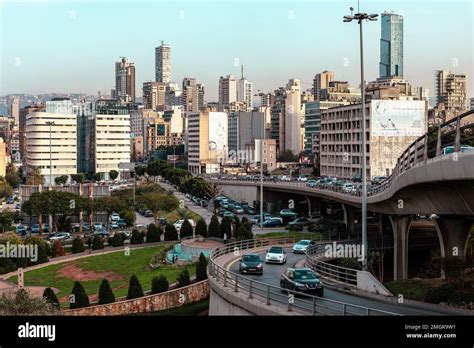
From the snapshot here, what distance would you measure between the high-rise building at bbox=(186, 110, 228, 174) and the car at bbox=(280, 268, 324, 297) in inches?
4014

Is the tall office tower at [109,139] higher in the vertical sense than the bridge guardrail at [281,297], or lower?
higher

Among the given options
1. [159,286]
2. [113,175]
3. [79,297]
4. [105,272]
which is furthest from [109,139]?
[79,297]

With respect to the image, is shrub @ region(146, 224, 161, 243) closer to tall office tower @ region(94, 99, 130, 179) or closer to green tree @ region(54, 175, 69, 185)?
green tree @ region(54, 175, 69, 185)

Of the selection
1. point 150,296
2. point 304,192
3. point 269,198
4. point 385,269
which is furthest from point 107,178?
point 150,296

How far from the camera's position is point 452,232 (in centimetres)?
2542

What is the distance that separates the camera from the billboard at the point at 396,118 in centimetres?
6994

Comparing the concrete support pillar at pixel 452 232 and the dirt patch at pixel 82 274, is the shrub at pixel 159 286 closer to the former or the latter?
the dirt patch at pixel 82 274

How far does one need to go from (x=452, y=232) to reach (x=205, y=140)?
320 ft

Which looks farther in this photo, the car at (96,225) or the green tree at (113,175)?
the green tree at (113,175)

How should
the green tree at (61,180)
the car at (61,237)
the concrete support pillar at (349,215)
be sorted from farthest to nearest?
the green tree at (61,180), the car at (61,237), the concrete support pillar at (349,215)

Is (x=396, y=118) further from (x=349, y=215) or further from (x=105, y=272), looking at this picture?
(x=105, y=272)

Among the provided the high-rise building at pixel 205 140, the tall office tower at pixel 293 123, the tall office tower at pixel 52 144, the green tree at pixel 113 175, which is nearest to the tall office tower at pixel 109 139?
the tall office tower at pixel 52 144
